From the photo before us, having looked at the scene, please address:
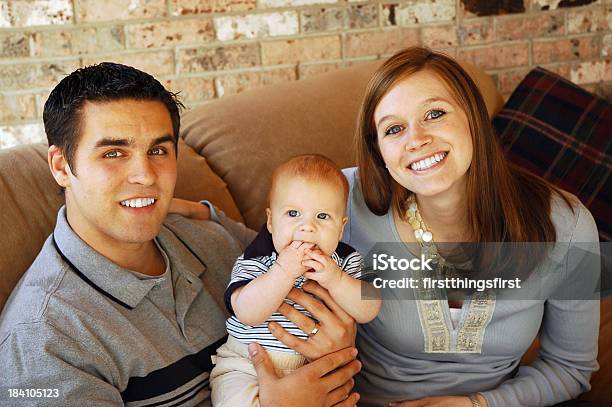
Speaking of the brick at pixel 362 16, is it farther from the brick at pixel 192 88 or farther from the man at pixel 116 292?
the man at pixel 116 292

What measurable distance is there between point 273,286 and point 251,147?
32.8 inches

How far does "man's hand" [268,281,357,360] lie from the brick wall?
1327 mm

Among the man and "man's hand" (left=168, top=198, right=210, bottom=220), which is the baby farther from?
"man's hand" (left=168, top=198, right=210, bottom=220)

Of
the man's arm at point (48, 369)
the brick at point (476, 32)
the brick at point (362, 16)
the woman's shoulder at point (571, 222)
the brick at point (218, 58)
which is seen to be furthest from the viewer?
the brick at point (476, 32)

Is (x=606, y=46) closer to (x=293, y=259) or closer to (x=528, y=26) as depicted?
(x=528, y=26)

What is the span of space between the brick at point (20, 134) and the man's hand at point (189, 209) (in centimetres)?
94

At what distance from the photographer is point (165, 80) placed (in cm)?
261

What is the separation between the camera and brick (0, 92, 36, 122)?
248 cm

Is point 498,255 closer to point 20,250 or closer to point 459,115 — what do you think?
point 459,115

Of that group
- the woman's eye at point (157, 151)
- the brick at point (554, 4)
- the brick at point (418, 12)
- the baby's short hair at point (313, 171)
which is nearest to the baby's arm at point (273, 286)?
the baby's short hair at point (313, 171)

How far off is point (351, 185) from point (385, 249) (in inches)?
7.7

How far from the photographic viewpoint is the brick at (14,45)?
243 cm

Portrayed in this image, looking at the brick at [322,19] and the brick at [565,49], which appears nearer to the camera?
the brick at [322,19]

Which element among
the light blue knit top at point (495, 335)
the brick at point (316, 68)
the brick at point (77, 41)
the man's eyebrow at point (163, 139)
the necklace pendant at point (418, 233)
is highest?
the brick at point (77, 41)
